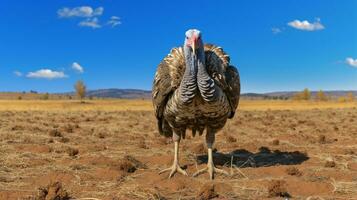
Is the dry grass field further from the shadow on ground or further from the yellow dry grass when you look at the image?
the yellow dry grass

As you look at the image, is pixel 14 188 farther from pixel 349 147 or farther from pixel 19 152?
pixel 349 147

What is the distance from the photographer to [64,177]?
8555mm

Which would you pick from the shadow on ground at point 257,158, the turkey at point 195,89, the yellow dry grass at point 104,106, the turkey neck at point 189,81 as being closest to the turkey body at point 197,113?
the turkey at point 195,89

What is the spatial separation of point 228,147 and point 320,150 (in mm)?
2509

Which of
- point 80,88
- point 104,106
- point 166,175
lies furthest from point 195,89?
point 80,88

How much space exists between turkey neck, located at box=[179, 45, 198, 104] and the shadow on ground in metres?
2.60

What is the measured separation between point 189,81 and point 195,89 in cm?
17

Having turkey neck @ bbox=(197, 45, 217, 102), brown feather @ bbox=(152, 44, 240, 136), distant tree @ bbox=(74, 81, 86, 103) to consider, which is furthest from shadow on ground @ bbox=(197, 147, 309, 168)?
distant tree @ bbox=(74, 81, 86, 103)

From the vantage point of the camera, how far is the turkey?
7930mm

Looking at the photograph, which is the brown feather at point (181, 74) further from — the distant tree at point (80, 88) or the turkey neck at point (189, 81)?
the distant tree at point (80, 88)

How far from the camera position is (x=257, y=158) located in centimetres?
1152

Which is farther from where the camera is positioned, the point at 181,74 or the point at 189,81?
the point at 181,74

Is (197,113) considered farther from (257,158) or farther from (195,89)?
(257,158)

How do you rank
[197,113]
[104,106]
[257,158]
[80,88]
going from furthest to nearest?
[80,88]
[104,106]
[257,158]
[197,113]
